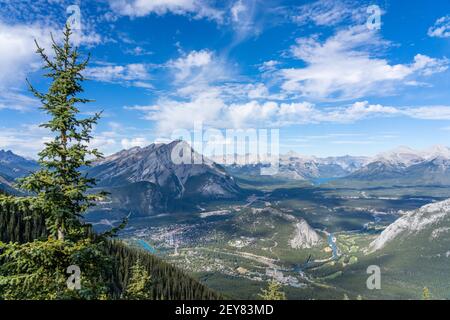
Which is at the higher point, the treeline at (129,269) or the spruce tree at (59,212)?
the spruce tree at (59,212)

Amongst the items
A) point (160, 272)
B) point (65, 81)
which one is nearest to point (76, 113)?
point (65, 81)

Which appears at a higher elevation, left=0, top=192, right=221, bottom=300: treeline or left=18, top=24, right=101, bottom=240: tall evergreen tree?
left=18, top=24, right=101, bottom=240: tall evergreen tree

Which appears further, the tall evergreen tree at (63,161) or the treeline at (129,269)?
the treeline at (129,269)

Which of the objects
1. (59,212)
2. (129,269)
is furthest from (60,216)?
(129,269)

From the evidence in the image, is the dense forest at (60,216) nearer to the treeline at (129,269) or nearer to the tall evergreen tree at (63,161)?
the tall evergreen tree at (63,161)

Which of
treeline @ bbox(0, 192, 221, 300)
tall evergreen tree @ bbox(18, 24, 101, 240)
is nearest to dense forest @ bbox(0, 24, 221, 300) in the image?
tall evergreen tree @ bbox(18, 24, 101, 240)

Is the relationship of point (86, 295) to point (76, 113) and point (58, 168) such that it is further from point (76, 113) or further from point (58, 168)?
point (76, 113)

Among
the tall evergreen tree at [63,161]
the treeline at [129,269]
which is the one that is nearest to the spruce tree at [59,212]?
the tall evergreen tree at [63,161]

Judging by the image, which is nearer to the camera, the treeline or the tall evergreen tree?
the tall evergreen tree

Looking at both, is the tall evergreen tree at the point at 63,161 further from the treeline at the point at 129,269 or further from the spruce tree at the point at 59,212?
the treeline at the point at 129,269

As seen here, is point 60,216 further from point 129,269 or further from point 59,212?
point 129,269

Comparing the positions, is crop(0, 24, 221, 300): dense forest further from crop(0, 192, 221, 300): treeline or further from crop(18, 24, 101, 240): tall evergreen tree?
crop(0, 192, 221, 300): treeline
